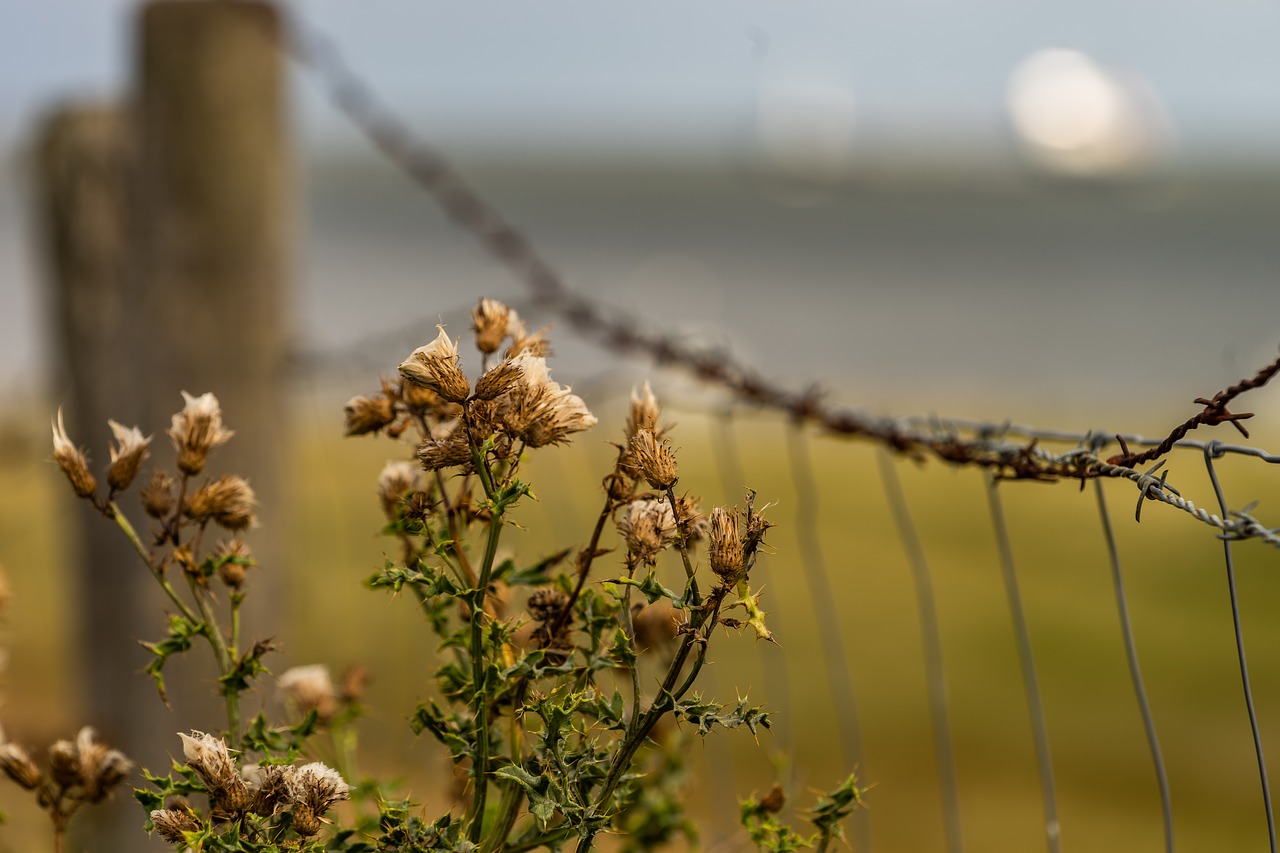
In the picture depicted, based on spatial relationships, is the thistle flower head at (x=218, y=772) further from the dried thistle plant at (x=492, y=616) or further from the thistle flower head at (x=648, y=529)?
the thistle flower head at (x=648, y=529)

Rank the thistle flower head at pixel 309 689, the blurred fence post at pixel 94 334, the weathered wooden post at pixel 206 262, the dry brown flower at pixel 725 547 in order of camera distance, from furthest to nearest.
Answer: the blurred fence post at pixel 94 334 < the weathered wooden post at pixel 206 262 < the thistle flower head at pixel 309 689 < the dry brown flower at pixel 725 547

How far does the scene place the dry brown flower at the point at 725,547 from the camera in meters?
0.76

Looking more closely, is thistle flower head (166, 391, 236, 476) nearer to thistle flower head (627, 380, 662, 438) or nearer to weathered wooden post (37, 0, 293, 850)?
thistle flower head (627, 380, 662, 438)

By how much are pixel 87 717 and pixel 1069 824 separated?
2.68 m

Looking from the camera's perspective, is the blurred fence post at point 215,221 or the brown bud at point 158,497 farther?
the blurred fence post at point 215,221

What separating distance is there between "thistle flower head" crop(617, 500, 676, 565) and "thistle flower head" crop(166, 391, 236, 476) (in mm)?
372

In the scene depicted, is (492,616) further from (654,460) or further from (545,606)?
(654,460)

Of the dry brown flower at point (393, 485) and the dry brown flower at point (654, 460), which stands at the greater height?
the dry brown flower at point (393, 485)

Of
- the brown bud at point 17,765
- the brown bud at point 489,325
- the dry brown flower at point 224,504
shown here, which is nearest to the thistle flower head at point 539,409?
the brown bud at point 489,325

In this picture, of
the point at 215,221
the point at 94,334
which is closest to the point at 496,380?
the point at 215,221

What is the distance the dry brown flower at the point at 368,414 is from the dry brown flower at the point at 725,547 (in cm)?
33

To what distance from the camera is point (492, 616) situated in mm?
871

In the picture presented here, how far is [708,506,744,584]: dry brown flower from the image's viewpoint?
76 cm

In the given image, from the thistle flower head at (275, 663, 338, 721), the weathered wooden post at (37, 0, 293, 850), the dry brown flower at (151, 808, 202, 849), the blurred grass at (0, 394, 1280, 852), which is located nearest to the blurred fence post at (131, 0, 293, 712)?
the weathered wooden post at (37, 0, 293, 850)
